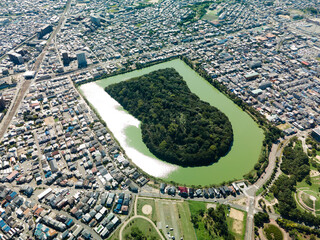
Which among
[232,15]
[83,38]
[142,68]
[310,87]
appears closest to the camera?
[310,87]

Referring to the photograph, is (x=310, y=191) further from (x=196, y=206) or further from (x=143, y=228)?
(x=143, y=228)

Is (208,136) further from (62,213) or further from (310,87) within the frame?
(310,87)

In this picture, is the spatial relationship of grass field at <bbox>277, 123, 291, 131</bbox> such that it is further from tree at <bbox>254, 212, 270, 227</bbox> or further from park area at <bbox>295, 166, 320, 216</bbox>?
tree at <bbox>254, 212, 270, 227</bbox>

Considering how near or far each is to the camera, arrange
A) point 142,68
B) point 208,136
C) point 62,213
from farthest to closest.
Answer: point 142,68 → point 208,136 → point 62,213

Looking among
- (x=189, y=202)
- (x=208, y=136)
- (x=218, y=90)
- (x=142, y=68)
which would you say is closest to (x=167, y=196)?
(x=189, y=202)

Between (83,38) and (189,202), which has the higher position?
(83,38)

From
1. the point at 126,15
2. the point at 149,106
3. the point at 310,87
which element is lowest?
the point at 310,87

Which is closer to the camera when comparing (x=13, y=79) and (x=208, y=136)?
(x=208, y=136)

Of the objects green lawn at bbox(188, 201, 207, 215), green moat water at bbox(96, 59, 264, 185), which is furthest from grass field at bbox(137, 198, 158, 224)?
green moat water at bbox(96, 59, 264, 185)
